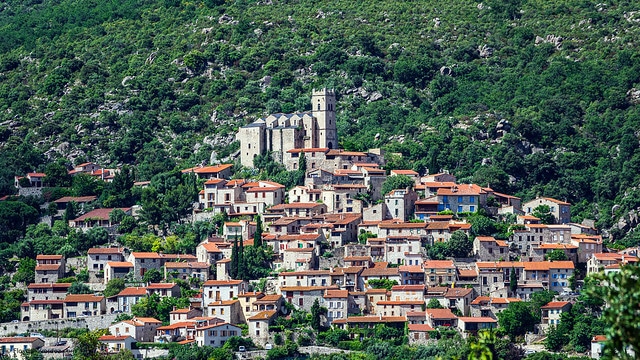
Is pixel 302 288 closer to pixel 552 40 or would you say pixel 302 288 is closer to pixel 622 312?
pixel 622 312

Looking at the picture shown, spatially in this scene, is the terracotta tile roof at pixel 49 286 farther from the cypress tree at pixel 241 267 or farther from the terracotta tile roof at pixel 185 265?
the cypress tree at pixel 241 267

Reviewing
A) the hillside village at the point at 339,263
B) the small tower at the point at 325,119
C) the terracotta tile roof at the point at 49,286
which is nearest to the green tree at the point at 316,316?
the hillside village at the point at 339,263

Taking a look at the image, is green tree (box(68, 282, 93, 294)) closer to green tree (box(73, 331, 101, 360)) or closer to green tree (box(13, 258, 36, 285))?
green tree (box(13, 258, 36, 285))

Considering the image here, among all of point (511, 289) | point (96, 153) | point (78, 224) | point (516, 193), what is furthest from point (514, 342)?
point (96, 153)

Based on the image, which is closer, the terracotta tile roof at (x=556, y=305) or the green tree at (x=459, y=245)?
the terracotta tile roof at (x=556, y=305)

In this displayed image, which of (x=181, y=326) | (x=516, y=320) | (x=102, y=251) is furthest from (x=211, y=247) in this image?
(x=516, y=320)

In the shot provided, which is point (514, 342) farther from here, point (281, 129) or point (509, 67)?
point (509, 67)
